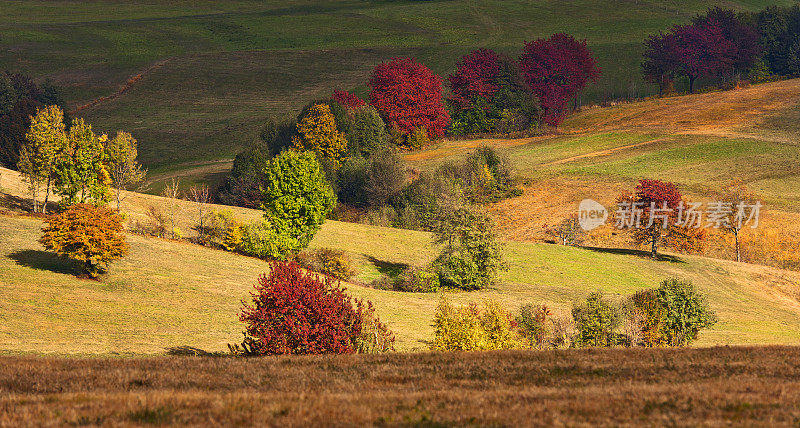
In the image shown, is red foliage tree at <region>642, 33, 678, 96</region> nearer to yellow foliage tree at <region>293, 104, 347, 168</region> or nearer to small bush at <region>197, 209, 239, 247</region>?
yellow foliage tree at <region>293, 104, 347, 168</region>

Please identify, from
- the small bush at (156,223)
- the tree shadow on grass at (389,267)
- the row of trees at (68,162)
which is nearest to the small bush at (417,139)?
the tree shadow on grass at (389,267)

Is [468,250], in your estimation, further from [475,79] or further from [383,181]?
[475,79]

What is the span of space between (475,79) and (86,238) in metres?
109

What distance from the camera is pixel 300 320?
32.4 m

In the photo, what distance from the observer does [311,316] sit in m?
32.6

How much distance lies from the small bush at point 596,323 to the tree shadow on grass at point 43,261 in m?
33.1

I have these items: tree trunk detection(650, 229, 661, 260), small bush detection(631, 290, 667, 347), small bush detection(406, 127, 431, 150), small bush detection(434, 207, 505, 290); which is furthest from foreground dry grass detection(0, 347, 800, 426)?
small bush detection(406, 127, 431, 150)

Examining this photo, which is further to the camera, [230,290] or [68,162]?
[68,162]

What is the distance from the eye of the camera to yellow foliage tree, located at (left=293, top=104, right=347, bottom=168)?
117812mm

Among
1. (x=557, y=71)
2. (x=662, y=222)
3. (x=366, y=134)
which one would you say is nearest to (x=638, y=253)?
(x=662, y=222)

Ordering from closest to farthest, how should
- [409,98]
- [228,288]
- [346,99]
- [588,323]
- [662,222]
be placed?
1. [588,323]
2. [228,288]
3. [662,222]
4. [346,99]
5. [409,98]

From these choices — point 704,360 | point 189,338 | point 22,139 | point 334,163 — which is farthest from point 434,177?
point 704,360

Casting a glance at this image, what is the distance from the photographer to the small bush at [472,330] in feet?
115

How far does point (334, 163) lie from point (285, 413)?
98548 millimetres
